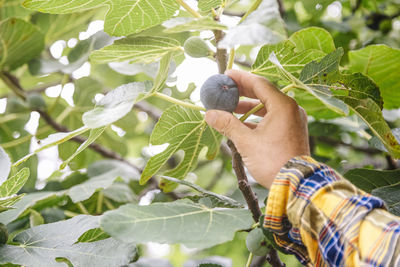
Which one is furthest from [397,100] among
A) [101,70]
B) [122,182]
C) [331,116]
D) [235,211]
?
[101,70]

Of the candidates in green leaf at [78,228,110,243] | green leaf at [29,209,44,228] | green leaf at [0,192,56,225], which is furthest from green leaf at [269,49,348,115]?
green leaf at [29,209,44,228]

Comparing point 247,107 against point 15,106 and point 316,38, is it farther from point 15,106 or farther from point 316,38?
point 15,106

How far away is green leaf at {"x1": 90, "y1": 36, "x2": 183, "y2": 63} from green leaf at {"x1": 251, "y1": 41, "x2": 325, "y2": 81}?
0.24m

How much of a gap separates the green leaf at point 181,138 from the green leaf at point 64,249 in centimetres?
26

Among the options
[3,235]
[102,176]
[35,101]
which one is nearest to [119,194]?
[102,176]

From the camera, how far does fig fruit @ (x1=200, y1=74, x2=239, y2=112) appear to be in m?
1.08

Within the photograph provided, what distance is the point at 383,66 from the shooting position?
1.58 metres

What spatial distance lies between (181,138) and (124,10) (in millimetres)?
414

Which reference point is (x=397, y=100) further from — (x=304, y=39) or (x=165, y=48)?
(x=165, y=48)

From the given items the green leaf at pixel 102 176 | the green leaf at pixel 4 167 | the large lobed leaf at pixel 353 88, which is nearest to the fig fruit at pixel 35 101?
the green leaf at pixel 102 176

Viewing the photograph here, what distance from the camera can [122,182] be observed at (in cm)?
214

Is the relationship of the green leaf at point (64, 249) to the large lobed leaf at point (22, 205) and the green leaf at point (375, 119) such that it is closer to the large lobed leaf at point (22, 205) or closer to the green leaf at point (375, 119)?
the large lobed leaf at point (22, 205)

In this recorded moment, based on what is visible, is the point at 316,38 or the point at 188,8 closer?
the point at 188,8

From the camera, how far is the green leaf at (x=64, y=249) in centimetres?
109
